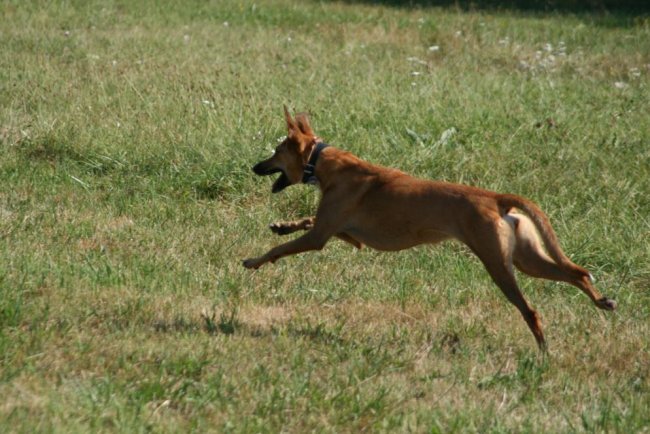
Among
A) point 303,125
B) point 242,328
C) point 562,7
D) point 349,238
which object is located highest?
point 303,125

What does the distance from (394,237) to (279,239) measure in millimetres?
1726

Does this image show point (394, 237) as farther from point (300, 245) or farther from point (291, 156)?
point (291, 156)

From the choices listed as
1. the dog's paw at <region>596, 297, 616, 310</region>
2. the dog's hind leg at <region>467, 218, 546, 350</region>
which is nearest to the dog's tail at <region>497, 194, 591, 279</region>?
the dog's hind leg at <region>467, 218, 546, 350</region>

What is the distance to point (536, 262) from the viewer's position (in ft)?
21.9

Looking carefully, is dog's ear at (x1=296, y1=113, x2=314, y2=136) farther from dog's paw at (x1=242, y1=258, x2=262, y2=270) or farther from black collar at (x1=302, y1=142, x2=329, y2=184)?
dog's paw at (x1=242, y1=258, x2=262, y2=270)

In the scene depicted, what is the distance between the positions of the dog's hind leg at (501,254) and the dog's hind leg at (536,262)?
120 mm

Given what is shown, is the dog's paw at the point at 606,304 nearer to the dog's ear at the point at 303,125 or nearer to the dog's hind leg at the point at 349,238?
the dog's hind leg at the point at 349,238

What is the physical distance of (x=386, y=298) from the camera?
731 cm

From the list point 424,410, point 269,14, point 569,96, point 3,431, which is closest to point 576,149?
point 569,96

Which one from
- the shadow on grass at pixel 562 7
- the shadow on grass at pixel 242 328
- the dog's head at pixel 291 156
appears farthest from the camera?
the shadow on grass at pixel 562 7

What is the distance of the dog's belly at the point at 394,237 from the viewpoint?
269 inches

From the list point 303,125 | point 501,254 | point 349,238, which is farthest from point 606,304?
point 303,125

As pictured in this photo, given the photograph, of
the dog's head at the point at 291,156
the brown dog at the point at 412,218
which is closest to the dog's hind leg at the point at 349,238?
the brown dog at the point at 412,218

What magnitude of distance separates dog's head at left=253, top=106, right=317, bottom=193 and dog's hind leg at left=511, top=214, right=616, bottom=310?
147cm
